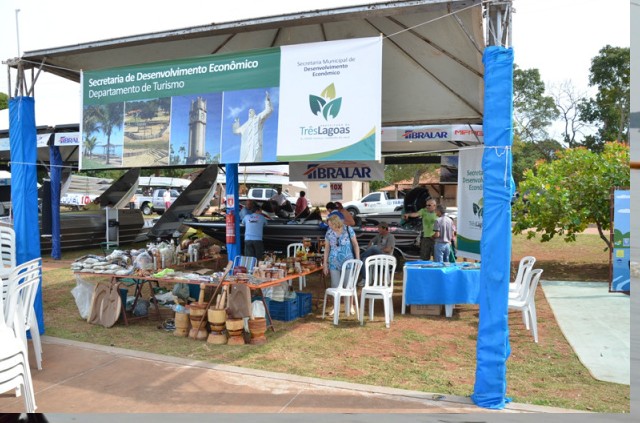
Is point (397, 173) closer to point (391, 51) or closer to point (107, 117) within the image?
point (391, 51)

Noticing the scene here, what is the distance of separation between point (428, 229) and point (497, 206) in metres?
5.77

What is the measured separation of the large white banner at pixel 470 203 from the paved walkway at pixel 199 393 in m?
4.01

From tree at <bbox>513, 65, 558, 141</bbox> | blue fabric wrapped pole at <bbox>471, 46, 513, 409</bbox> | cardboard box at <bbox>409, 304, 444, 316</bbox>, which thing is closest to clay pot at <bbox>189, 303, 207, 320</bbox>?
cardboard box at <bbox>409, 304, 444, 316</bbox>

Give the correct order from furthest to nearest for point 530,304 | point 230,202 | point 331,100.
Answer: point 230,202, point 530,304, point 331,100

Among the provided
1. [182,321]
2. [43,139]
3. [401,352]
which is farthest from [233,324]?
[43,139]

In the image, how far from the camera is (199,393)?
4.73m

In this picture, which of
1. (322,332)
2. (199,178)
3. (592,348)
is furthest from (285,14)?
(199,178)

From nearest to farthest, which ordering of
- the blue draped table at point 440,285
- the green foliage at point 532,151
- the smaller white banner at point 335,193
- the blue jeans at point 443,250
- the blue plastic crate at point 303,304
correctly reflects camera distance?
the blue draped table at point 440,285, the blue plastic crate at point 303,304, the blue jeans at point 443,250, the smaller white banner at point 335,193, the green foliage at point 532,151

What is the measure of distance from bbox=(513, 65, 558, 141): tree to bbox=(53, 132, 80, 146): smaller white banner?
1129 inches

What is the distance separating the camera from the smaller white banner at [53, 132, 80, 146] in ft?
41.4

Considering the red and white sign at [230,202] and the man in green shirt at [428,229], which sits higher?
the red and white sign at [230,202]

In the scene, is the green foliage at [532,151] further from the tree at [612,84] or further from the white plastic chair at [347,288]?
the white plastic chair at [347,288]

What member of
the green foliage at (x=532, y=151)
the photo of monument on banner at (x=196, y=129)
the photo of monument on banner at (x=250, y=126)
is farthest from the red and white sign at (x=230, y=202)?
the green foliage at (x=532, y=151)

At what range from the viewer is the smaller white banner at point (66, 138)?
497 inches
